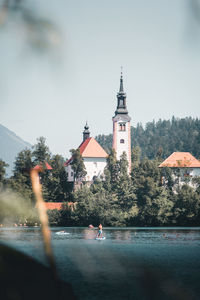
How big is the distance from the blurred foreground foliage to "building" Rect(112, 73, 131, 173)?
4.60m

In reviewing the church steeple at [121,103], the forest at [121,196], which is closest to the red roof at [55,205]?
the forest at [121,196]

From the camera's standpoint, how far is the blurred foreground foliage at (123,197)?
13062cm

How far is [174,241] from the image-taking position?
288 feet

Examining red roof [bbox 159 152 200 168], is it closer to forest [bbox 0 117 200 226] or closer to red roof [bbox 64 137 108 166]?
forest [bbox 0 117 200 226]

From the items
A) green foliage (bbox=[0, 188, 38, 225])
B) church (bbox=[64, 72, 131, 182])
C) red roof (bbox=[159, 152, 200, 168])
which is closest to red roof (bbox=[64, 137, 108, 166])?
church (bbox=[64, 72, 131, 182])

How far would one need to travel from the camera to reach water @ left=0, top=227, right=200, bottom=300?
7.86ft

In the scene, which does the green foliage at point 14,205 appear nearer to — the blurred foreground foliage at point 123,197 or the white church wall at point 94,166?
the blurred foreground foliage at point 123,197

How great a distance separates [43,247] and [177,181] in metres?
150

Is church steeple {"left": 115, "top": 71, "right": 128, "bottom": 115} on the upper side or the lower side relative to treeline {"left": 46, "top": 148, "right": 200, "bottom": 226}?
upper

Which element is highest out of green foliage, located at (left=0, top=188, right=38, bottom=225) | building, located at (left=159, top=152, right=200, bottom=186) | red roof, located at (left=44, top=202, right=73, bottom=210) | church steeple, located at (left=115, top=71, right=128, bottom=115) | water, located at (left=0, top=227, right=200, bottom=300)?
church steeple, located at (left=115, top=71, right=128, bottom=115)

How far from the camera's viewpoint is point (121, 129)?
163 metres

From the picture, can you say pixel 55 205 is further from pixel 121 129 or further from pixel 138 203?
pixel 121 129

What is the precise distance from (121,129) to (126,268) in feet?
523

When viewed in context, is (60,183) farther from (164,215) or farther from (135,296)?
(135,296)
